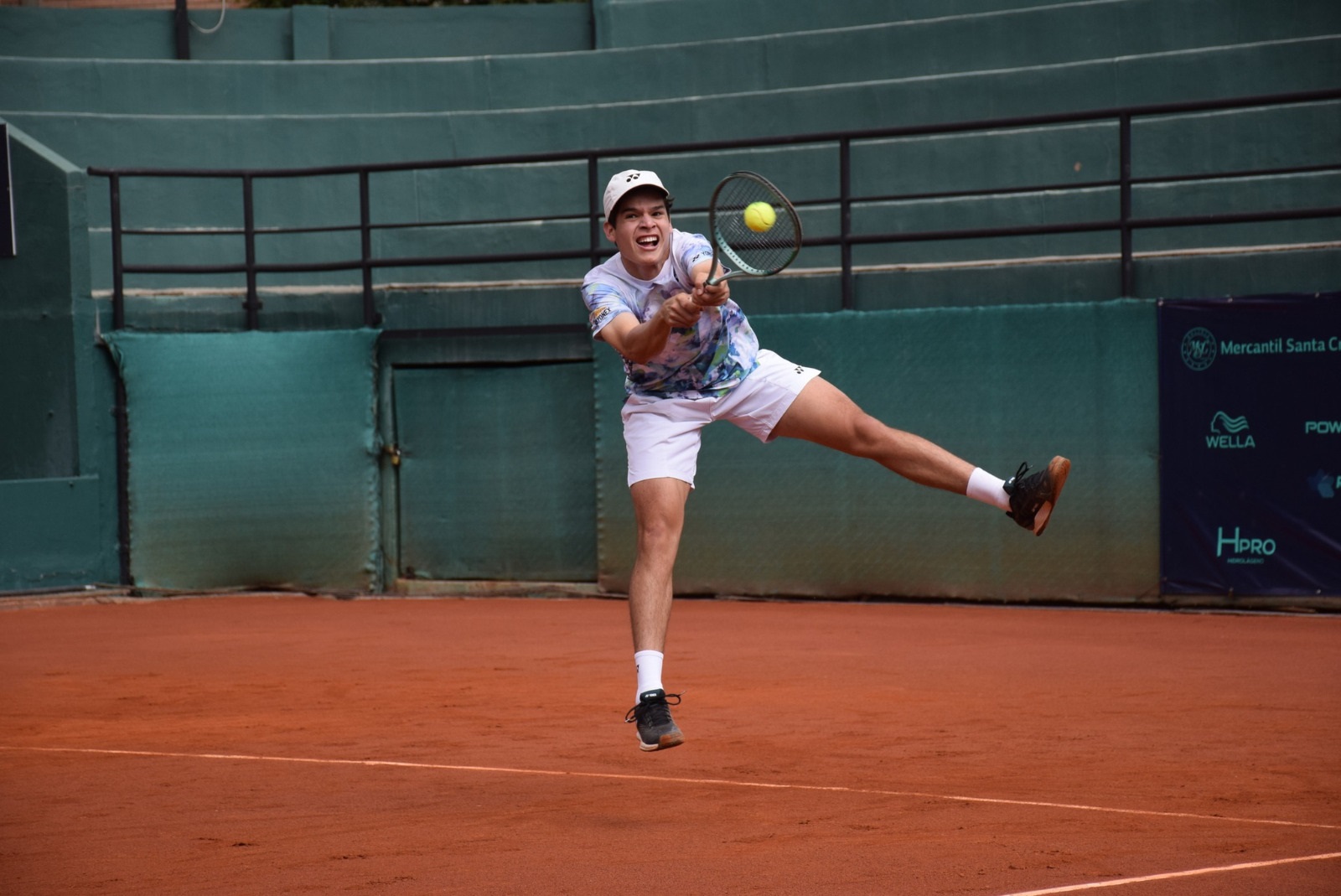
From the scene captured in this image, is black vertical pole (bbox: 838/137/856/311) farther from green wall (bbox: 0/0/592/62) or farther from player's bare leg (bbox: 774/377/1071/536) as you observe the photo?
green wall (bbox: 0/0/592/62)

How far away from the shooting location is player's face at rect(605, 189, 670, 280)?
5789 mm

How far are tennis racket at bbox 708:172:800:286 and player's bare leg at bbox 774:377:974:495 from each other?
557 mm

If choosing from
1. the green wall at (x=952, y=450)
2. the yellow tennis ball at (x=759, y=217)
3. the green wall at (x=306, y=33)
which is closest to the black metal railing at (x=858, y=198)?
the green wall at (x=952, y=450)

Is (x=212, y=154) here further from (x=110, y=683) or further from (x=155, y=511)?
(x=110, y=683)

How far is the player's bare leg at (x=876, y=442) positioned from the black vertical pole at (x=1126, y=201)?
5501 mm

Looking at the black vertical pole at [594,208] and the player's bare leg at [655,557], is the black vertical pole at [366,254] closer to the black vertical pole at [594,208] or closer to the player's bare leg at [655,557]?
the black vertical pole at [594,208]

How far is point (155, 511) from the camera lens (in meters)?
13.6

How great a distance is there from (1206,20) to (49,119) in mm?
11737

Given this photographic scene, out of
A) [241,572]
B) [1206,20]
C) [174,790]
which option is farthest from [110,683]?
[1206,20]

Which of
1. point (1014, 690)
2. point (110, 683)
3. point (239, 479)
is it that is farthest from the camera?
point (239, 479)

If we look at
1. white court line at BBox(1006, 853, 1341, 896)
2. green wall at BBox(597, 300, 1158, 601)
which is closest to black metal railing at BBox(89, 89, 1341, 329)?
green wall at BBox(597, 300, 1158, 601)

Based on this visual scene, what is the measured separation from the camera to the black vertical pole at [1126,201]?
35.7 feet

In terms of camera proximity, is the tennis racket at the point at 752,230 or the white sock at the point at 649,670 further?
the tennis racket at the point at 752,230

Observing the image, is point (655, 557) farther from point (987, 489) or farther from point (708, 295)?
point (987, 489)
